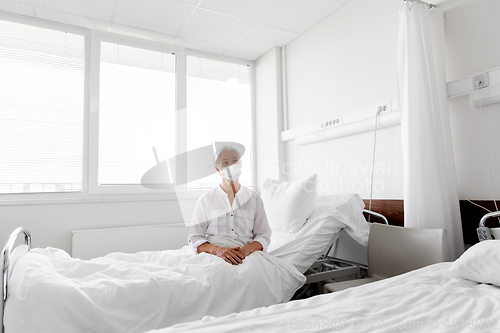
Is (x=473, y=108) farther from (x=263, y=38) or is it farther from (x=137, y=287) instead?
(x=263, y=38)

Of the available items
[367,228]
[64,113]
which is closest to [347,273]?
[367,228]

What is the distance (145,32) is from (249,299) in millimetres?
2817

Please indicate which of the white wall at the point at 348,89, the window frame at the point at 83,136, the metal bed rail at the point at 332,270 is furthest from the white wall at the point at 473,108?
the window frame at the point at 83,136

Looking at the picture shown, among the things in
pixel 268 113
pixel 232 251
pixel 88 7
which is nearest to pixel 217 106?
pixel 268 113

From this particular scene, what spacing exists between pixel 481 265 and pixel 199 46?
3.27 meters

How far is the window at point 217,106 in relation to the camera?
12.0 ft

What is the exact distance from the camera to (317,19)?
311 cm

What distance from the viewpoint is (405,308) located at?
3.50 ft

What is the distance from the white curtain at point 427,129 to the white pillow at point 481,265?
549mm

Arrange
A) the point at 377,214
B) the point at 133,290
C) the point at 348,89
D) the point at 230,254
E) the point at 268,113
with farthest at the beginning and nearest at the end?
the point at 268,113, the point at 348,89, the point at 377,214, the point at 230,254, the point at 133,290

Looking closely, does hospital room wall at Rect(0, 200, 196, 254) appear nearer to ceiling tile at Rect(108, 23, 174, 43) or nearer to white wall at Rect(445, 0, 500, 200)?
ceiling tile at Rect(108, 23, 174, 43)

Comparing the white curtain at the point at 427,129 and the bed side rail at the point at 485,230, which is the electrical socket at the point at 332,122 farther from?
the bed side rail at the point at 485,230

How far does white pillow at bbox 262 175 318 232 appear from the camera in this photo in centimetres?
230

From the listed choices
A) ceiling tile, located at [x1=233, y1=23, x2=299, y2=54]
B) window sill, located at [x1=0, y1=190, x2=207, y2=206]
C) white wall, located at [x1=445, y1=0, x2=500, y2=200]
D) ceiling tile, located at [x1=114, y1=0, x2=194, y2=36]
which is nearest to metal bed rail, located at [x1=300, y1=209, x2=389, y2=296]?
white wall, located at [x1=445, y1=0, x2=500, y2=200]
